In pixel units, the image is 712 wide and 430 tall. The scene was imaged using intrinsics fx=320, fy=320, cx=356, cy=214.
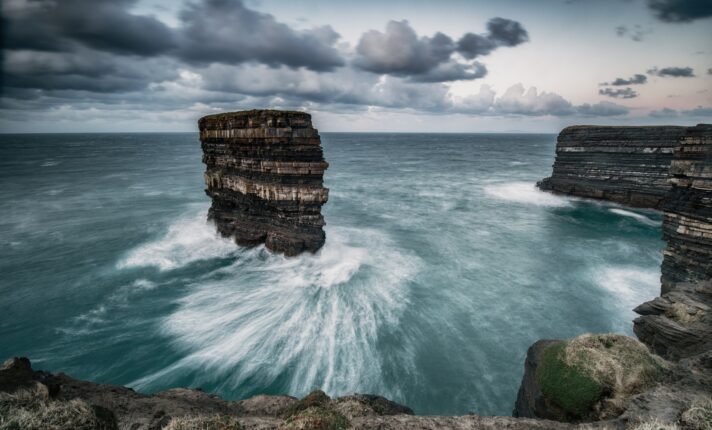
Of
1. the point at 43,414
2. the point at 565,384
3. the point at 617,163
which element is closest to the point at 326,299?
the point at 565,384

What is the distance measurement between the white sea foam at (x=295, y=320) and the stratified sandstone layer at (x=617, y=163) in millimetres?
33483

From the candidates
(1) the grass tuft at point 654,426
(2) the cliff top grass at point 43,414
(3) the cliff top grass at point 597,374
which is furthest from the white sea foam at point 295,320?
(1) the grass tuft at point 654,426

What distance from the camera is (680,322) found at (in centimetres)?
977

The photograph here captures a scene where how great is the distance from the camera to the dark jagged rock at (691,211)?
12.6 metres

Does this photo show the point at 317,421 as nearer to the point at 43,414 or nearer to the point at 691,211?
the point at 43,414

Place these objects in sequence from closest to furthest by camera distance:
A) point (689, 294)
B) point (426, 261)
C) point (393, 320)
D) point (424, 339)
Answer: point (689, 294) < point (424, 339) < point (393, 320) < point (426, 261)

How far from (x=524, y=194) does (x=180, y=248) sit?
4425 cm

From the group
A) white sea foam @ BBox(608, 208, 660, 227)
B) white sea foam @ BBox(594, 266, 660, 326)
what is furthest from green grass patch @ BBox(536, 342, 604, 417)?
white sea foam @ BBox(608, 208, 660, 227)

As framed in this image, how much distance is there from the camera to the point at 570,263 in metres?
22.9

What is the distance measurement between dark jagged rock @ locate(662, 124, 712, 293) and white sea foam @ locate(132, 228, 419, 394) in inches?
475

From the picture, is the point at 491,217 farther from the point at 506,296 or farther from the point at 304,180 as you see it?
the point at 304,180

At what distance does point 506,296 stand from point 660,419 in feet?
43.4

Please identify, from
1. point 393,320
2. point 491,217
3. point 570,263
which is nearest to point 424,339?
point 393,320

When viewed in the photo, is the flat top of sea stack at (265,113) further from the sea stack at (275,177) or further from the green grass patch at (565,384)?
the green grass patch at (565,384)
